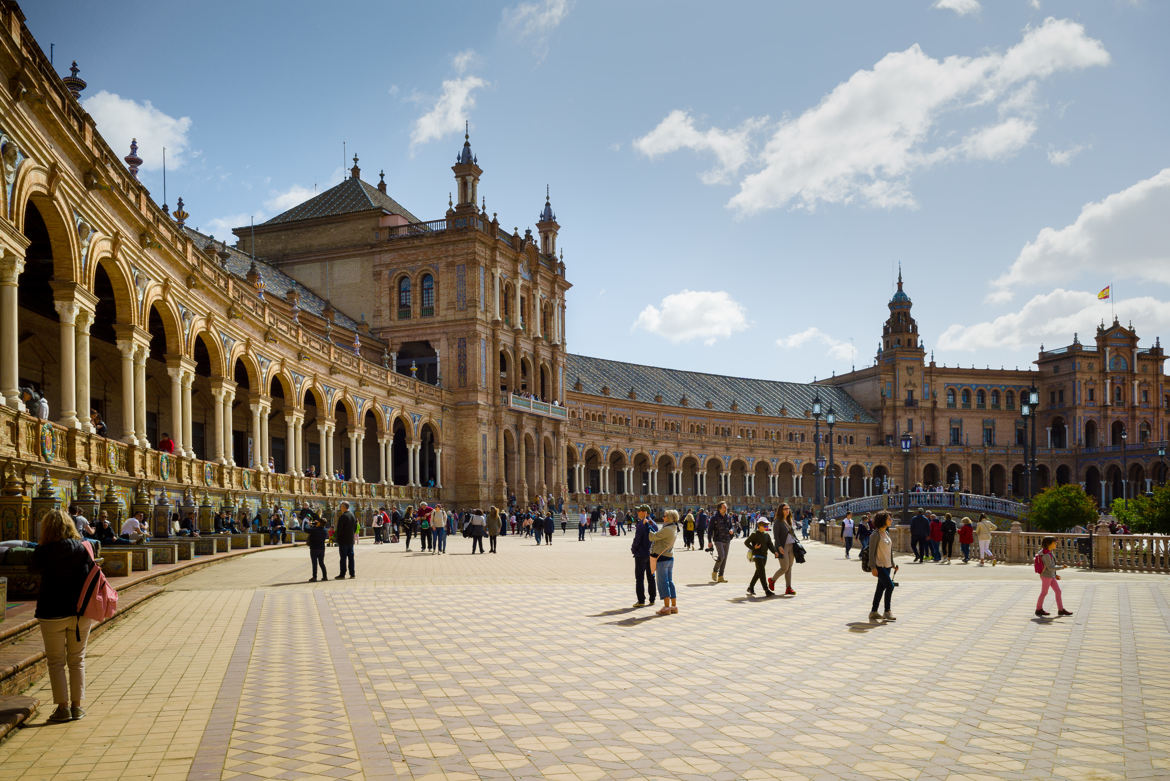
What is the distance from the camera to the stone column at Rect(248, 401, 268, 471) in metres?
35.0

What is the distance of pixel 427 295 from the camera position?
58.5 metres

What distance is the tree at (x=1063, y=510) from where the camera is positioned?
46125 mm

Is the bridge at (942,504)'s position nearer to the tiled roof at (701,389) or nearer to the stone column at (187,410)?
the tiled roof at (701,389)

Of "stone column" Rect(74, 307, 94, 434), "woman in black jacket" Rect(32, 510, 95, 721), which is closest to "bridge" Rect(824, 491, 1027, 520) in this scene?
"stone column" Rect(74, 307, 94, 434)

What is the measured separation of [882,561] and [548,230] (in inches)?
2257

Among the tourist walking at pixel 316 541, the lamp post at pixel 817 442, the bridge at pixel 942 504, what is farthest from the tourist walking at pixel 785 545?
the bridge at pixel 942 504

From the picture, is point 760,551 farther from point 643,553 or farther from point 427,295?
point 427,295

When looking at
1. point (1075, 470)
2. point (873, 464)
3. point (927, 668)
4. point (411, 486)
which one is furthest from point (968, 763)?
point (1075, 470)

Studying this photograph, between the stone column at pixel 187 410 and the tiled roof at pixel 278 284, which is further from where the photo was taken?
the tiled roof at pixel 278 284

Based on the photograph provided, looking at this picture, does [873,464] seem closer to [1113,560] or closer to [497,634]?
[1113,560]

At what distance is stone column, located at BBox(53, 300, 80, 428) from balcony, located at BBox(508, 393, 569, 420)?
39707mm

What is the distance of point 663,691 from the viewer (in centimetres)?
877

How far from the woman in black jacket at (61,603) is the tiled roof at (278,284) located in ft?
136

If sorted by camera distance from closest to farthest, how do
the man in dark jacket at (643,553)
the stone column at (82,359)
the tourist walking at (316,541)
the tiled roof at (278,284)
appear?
the man in dark jacket at (643,553)
the tourist walking at (316,541)
the stone column at (82,359)
the tiled roof at (278,284)
